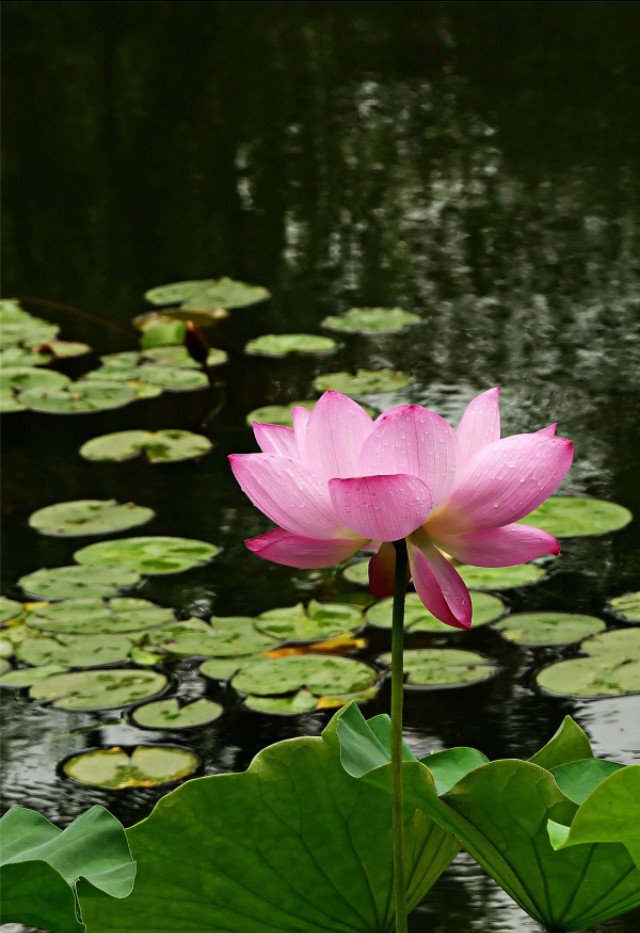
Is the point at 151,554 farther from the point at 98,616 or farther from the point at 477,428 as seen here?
the point at 477,428

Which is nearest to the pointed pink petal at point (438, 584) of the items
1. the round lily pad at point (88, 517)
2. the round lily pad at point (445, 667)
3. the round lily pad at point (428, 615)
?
the round lily pad at point (445, 667)

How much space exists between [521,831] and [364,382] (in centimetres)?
187

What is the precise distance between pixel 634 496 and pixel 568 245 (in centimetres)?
130

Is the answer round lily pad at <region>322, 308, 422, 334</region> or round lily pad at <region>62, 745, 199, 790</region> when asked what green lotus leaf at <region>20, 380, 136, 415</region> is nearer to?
round lily pad at <region>322, 308, 422, 334</region>

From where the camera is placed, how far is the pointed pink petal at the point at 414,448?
0.80 metres

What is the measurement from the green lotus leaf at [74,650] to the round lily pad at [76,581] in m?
0.12

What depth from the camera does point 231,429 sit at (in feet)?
8.64

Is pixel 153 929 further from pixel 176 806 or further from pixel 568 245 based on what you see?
pixel 568 245

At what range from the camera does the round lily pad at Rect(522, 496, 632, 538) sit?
215cm

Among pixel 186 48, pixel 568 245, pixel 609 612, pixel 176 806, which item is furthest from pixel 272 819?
pixel 186 48

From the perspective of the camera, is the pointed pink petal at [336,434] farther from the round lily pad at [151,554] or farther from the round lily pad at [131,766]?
the round lily pad at [151,554]

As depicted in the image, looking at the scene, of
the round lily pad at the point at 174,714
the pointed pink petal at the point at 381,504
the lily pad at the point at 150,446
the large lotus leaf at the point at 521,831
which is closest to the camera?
the pointed pink petal at the point at 381,504

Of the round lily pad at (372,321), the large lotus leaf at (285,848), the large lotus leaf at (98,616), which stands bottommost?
the large lotus leaf at (98,616)

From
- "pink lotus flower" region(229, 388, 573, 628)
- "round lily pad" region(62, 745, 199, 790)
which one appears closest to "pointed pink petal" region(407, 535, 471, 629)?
"pink lotus flower" region(229, 388, 573, 628)
